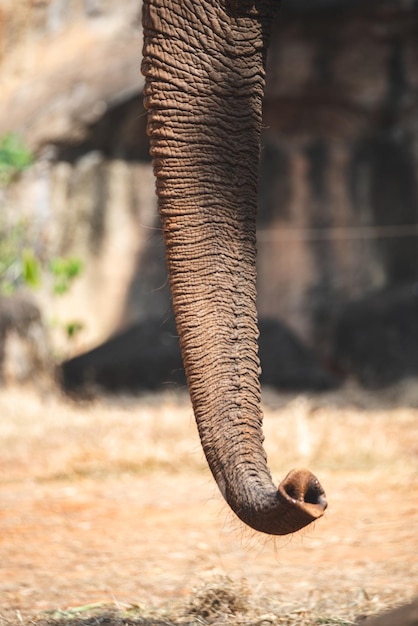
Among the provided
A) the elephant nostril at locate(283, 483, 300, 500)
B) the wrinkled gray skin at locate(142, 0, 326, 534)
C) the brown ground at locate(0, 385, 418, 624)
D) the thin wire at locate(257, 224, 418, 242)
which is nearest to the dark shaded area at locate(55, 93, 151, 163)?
the thin wire at locate(257, 224, 418, 242)

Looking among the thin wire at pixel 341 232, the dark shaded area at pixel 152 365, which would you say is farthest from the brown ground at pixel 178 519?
the thin wire at pixel 341 232

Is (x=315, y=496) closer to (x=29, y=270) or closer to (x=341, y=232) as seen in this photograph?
(x=29, y=270)

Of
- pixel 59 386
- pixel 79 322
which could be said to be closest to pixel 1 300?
pixel 59 386

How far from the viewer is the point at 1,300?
10906 mm

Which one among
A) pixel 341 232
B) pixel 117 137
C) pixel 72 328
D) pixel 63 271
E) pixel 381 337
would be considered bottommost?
pixel 381 337

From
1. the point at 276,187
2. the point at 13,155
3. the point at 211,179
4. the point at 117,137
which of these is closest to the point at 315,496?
the point at 211,179

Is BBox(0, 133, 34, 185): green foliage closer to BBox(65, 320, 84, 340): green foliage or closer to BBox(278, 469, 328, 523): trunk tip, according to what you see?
BBox(65, 320, 84, 340): green foliage

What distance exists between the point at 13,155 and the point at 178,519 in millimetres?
6867

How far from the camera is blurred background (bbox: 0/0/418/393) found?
12.3m

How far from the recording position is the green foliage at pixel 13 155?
1156 centimetres

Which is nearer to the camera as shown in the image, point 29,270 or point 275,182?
point 29,270

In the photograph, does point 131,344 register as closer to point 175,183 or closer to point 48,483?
point 48,483

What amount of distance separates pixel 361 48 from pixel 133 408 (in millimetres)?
5114

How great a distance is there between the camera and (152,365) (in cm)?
1172
